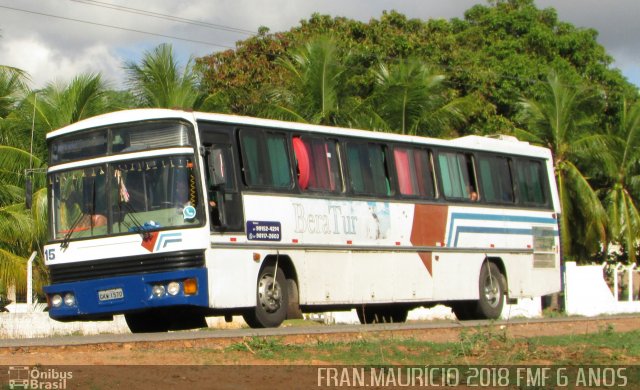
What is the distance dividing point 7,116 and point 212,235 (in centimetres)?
1680

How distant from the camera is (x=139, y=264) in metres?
15.1

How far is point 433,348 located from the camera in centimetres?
1360

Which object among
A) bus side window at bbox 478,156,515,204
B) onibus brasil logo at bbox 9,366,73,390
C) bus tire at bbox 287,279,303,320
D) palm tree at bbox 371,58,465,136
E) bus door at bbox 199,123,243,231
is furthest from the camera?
palm tree at bbox 371,58,465,136

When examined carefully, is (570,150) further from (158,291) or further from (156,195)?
(158,291)

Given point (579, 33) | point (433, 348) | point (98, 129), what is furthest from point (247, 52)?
point (433, 348)

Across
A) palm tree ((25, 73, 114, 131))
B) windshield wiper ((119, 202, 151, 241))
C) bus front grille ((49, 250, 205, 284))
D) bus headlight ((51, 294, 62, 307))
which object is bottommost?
bus headlight ((51, 294, 62, 307))

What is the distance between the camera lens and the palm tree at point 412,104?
3353cm

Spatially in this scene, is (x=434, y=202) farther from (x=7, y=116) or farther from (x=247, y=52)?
(x=247, y=52)

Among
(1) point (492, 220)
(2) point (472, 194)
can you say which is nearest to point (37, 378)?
(2) point (472, 194)

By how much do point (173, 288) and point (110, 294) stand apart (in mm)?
890

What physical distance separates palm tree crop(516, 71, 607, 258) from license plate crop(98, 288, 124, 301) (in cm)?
2537

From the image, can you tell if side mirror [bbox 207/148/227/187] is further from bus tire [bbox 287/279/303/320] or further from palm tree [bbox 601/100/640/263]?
palm tree [bbox 601/100/640/263]

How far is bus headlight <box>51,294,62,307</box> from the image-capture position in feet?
51.6

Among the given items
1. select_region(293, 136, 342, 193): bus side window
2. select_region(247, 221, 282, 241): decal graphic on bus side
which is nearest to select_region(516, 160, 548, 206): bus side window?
select_region(293, 136, 342, 193): bus side window
